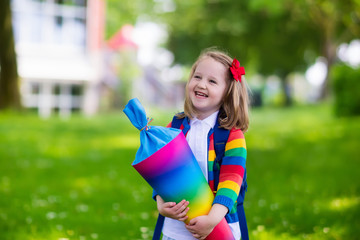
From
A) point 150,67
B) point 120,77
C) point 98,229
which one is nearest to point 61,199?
point 98,229

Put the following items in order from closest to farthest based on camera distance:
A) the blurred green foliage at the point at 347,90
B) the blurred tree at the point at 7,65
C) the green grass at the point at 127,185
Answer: the green grass at the point at 127,185, the blurred green foliage at the point at 347,90, the blurred tree at the point at 7,65

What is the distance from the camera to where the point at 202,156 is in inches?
107

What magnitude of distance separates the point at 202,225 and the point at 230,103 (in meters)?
0.80

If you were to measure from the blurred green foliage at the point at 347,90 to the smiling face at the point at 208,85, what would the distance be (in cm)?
1261

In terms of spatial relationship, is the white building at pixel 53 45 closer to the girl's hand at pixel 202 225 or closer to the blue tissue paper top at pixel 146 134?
the blue tissue paper top at pixel 146 134

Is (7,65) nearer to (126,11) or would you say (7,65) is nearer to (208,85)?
(208,85)

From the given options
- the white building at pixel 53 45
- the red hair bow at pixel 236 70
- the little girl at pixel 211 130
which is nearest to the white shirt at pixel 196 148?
the little girl at pixel 211 130

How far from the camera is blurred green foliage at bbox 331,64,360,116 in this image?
47.0 feet

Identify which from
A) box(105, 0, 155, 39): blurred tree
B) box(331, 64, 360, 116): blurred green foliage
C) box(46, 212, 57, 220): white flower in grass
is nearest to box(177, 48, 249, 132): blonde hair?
box(46, 212, 57, 220): white flower in grass

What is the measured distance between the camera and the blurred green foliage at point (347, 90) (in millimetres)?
14320

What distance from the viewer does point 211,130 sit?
9.07ft

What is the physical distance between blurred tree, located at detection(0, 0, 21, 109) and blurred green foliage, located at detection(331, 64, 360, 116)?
36.4ft

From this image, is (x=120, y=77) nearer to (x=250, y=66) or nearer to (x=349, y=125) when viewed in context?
(x=250, y=66)

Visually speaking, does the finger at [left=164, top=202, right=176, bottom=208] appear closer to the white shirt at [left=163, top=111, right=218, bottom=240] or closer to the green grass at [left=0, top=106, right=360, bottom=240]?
the white shirt at [left=163, top=111, right=218, bottom=240]
